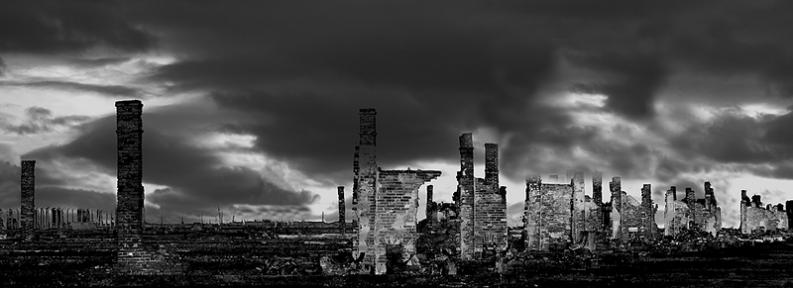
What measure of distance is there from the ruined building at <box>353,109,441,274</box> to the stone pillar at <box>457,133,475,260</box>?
6600mm

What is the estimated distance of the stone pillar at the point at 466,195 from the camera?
118ft

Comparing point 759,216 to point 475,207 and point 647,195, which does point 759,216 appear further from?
point 475,207

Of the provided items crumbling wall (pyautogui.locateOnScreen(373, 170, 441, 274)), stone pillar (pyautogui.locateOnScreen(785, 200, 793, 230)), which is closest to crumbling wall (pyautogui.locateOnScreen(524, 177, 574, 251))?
crumbling wall (pyautogui.locateOnScreen(373, 170, 441, 274))

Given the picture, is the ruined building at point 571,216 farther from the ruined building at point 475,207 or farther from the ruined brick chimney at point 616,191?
the ruined building at point 475,207

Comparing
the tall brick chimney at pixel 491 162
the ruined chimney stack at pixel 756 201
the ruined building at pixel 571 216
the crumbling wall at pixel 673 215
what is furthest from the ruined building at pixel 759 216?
the tall brick chimney at pixel 491 162

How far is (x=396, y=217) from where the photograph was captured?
2944cm

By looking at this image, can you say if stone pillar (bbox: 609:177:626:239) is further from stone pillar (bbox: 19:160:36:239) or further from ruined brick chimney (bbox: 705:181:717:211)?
stone pillar (bbox: 19:160:36:239)

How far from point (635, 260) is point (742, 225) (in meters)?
50.1

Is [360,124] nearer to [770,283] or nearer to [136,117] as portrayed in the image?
[136,117]

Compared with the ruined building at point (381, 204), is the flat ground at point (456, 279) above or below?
below

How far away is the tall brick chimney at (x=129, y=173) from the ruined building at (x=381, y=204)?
19.2 ft

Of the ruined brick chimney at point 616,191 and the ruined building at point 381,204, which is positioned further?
the ruined brick chimney at point 616,191

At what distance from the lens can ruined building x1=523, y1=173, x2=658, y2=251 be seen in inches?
1852

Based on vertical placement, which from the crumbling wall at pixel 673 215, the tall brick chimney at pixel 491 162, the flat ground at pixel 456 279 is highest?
the tall brick chimney at pixel 491 162
